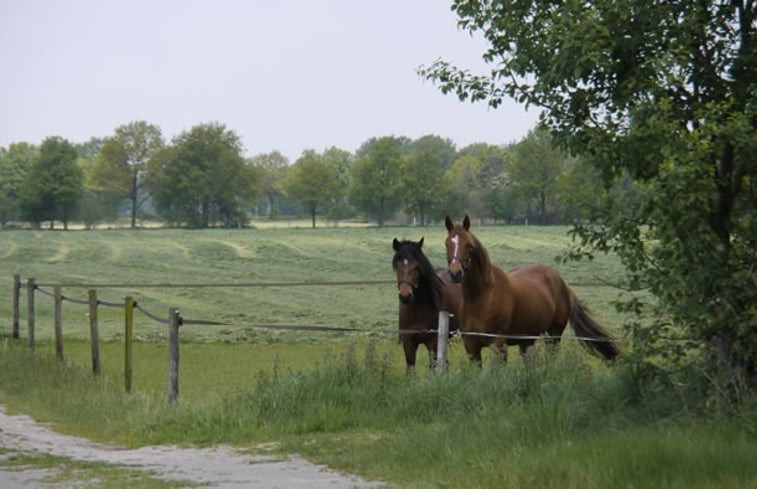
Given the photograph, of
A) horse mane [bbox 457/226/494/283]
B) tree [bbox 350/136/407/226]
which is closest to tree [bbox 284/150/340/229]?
tree [bbox 350/136/407/226]

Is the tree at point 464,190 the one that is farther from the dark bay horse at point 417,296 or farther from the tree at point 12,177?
the dark bay horse at point 417,296

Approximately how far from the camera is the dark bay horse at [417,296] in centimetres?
1617

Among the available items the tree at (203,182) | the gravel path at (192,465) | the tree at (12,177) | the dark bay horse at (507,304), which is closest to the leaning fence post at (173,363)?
the gravel path at (192,465)

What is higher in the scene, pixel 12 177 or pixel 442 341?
pixel 12 177

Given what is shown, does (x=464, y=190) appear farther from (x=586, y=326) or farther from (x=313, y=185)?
(x=586, y=326)

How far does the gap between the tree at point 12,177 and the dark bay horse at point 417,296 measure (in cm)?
13292

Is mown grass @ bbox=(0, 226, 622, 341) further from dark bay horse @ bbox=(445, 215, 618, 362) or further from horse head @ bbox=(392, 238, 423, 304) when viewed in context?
horse head @ bbox=(392, 238, 423, 304)

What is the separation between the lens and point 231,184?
136375 millimetres

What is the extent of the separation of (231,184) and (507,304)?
401ft

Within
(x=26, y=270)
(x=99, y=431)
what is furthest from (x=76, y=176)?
(x=99, y=431)

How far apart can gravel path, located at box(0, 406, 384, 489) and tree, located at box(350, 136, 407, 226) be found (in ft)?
377

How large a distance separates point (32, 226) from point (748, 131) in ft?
453

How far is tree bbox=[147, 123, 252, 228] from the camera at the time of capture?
5369 inches

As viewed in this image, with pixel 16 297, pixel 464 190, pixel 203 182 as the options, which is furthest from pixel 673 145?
pixel 203 182
